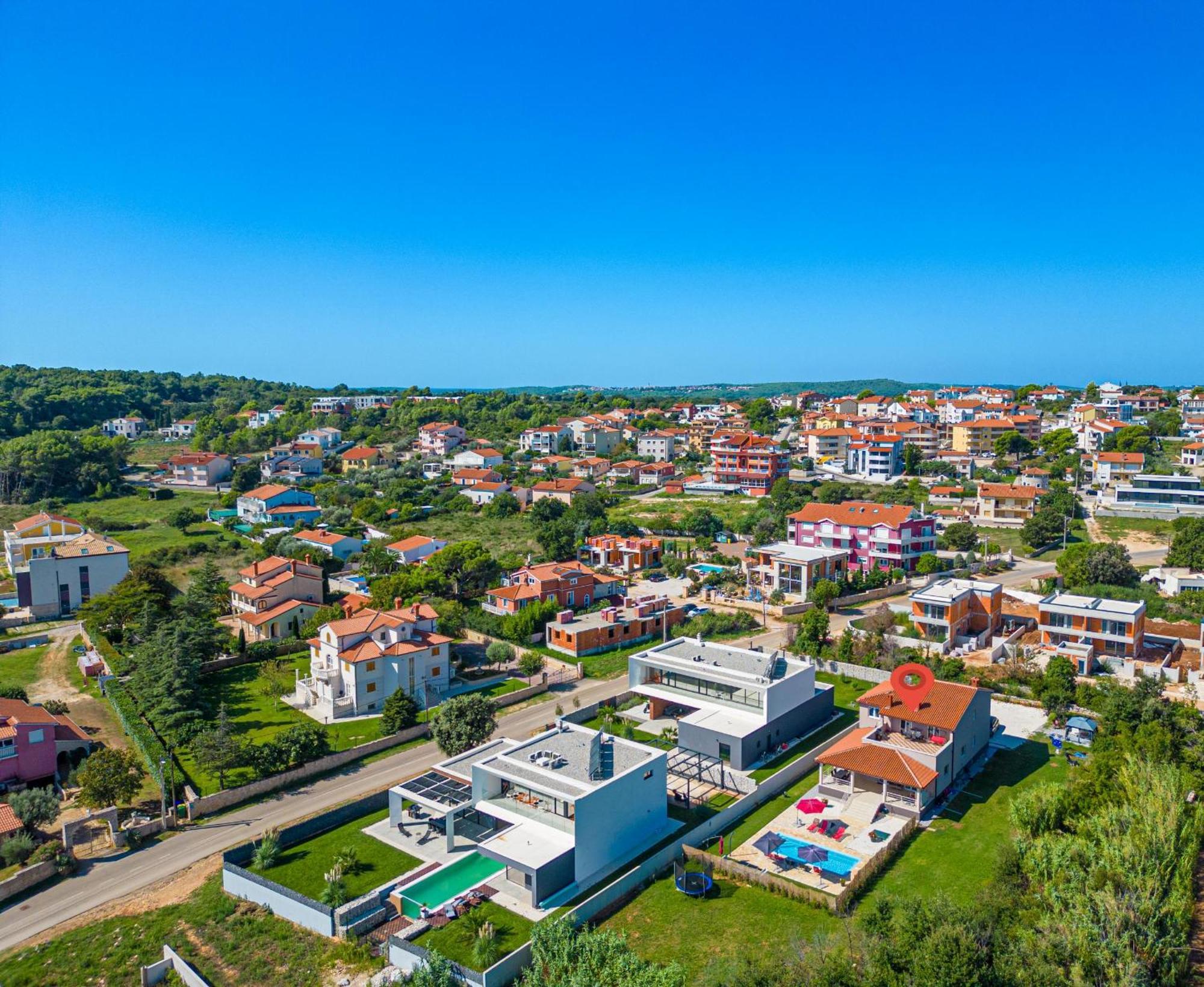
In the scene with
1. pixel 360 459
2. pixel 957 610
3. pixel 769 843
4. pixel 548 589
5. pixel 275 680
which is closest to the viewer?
pixel 769 843

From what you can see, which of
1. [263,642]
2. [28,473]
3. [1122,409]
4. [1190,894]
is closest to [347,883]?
[1190,894]

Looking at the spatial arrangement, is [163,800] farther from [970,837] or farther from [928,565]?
[928,565]

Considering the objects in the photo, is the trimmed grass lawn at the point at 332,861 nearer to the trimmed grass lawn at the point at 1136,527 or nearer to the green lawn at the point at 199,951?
the green lawn at the point at 199,951

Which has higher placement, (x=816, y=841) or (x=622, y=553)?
(x=622, y=553)

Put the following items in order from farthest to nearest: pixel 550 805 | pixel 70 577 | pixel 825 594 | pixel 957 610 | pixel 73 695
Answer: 1. pixel 70 577
2. pixel 825 594
3. pixel 957 610
4. pixel 73 695
5. pixel 550 805

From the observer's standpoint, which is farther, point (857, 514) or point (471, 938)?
point (857, 514)

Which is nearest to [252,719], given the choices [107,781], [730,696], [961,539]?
[107,781]

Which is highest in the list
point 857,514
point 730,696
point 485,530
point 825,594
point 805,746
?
point 857,514

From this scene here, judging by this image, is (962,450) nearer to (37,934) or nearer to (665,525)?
(665,525)
